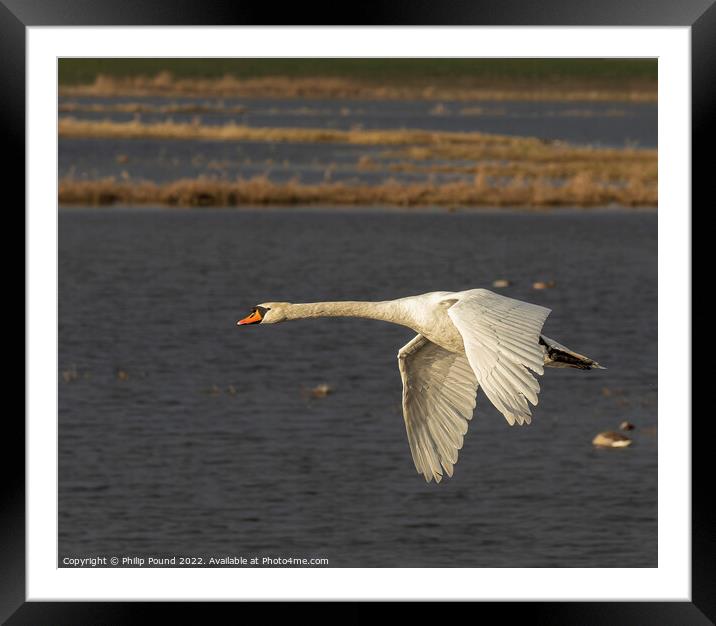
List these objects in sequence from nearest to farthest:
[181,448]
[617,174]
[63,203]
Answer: [181,448] < [63,203] < [617,174]

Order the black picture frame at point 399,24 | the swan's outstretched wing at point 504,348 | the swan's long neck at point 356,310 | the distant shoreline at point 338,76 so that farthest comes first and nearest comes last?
1. the distant shoreline at point 338,76
2. the swan's long neck at point 356,310
3. the black picture frame at point 399,24
4. the swan's outstretched wing at point 504,348

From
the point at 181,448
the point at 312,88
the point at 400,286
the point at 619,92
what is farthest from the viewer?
the point at 619,92

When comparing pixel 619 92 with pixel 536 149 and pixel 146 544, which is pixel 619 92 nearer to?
pixel 536 149

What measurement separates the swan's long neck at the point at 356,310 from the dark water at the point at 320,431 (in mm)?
5578

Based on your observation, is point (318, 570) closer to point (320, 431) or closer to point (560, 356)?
point (560, 356)

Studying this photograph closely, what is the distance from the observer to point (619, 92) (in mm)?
71250

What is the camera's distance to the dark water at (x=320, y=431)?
811 inches

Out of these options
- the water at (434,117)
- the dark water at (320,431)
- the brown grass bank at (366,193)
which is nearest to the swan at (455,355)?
the dark water at (320,431)

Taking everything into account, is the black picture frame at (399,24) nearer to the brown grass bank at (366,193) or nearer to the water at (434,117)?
the brown grass bank at (366,193)

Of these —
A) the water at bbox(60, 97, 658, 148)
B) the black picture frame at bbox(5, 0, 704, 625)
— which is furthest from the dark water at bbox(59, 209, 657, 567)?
the water at bbox(60, 97, 658, 148)

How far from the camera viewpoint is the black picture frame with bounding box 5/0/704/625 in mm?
12562

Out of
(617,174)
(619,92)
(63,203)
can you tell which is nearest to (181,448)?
(63,203)

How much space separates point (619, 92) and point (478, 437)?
48267mm

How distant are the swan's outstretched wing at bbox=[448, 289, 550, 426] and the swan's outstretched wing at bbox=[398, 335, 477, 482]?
1.83 metres
